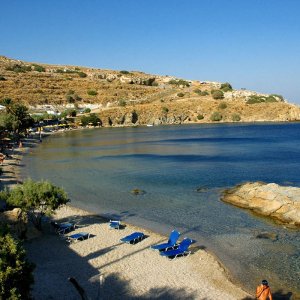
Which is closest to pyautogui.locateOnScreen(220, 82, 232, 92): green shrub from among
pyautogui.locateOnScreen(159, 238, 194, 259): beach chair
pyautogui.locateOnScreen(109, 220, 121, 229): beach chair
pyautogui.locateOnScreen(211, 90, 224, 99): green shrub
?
pyautogui.locateOnScreen(211, 90, 224, 99): green shrub

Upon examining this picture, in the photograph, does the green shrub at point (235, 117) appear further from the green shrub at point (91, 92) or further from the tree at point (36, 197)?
the tree at point (36, 197)

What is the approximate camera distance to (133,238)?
1977 cm

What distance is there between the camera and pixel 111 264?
16.7 m

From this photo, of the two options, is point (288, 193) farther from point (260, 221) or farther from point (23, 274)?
point (23, 274)

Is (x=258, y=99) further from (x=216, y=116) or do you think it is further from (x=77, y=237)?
(x=77, y=237)

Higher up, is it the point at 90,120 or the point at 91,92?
the point at 91,92

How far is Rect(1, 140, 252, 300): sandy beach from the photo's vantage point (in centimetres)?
1410

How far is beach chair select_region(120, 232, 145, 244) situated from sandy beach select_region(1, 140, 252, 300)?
11.8 inches

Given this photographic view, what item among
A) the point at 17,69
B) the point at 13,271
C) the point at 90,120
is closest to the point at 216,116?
the point at 90,120

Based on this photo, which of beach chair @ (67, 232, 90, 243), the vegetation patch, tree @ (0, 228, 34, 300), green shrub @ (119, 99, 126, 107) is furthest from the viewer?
the vegetation patch

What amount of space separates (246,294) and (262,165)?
34.5m

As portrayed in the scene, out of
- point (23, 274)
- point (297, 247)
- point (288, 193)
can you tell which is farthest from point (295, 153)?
point (23, 274)

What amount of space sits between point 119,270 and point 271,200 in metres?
14.8

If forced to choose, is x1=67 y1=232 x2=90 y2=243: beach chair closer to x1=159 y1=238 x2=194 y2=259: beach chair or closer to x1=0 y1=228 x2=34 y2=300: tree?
x1=159 y1=238 x2=194 y2=259: beach chair
